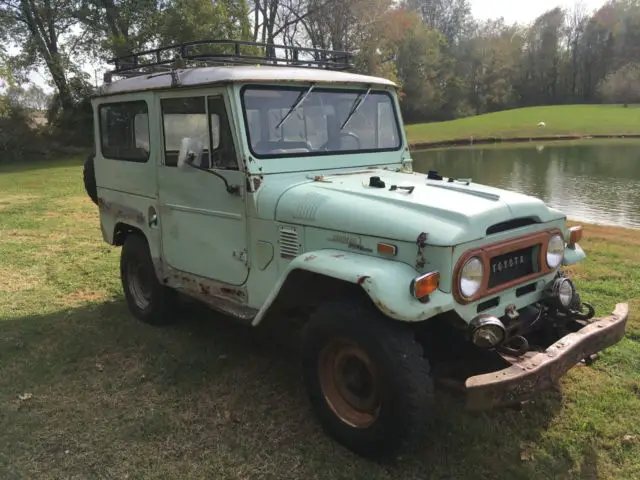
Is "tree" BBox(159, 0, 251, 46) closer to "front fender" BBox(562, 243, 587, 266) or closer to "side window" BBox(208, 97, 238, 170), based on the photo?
"side window" BBox(208, 97, 238, 170)

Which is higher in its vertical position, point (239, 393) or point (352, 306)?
point (352, 306)

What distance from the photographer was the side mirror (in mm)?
4273

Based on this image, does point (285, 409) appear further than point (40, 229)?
No

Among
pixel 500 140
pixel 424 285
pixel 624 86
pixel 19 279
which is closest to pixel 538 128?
pixel 500 140

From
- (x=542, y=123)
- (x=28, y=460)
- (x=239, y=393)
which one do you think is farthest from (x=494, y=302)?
(x=542, y=123)

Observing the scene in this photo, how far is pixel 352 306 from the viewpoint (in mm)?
3428

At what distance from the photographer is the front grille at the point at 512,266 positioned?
356 centimetres

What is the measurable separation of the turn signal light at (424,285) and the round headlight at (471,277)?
8.0 inches

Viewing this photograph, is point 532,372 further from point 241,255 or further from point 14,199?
point 14,199

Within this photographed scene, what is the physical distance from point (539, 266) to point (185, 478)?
267 centimetres

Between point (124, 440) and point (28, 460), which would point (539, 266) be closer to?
point (124, 440)

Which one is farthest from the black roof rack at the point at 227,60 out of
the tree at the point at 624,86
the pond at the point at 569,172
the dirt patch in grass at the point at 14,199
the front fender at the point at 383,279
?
the tree at the point at 624,86

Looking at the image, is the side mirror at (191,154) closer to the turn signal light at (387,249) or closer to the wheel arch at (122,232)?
the wheel arch at (122,232)

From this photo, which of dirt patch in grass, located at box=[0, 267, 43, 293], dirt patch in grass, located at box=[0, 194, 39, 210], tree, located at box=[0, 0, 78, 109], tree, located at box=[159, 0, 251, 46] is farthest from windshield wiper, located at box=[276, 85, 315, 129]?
tree, located at box=[0, 0, 78, 109]
